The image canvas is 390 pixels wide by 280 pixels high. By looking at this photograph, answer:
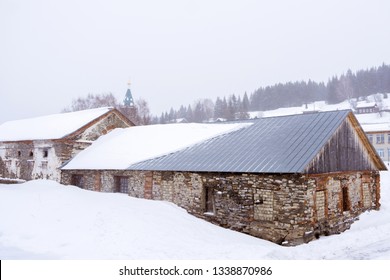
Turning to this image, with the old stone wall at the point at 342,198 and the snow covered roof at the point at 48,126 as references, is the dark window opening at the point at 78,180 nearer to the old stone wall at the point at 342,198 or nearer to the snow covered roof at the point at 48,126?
the snow covered roof at the point at 48,126

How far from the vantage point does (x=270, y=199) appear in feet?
45.4

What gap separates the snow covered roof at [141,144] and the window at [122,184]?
2.37ft

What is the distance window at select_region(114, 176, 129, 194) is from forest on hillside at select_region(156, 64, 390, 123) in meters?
69.8

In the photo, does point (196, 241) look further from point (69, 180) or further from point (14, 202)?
point (69, 180)

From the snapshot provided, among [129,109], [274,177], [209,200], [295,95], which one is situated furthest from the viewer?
[295,95]

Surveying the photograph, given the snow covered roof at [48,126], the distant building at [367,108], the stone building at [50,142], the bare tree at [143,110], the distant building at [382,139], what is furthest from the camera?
the distant building at [367,108]

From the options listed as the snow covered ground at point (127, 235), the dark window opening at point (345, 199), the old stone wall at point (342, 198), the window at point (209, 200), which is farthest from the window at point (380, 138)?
the window at point (209, 200)

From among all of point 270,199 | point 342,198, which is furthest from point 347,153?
point 270,199

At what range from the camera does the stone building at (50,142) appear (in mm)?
23719

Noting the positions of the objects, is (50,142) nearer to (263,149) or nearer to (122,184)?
(122,184)

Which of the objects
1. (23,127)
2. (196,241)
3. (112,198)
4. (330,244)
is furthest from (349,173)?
(23,127)

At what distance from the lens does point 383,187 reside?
24.7m

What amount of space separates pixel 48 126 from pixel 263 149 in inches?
740

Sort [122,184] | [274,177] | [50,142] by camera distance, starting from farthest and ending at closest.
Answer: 1. [50,142]
2. [122,184]
3. [274,177]
